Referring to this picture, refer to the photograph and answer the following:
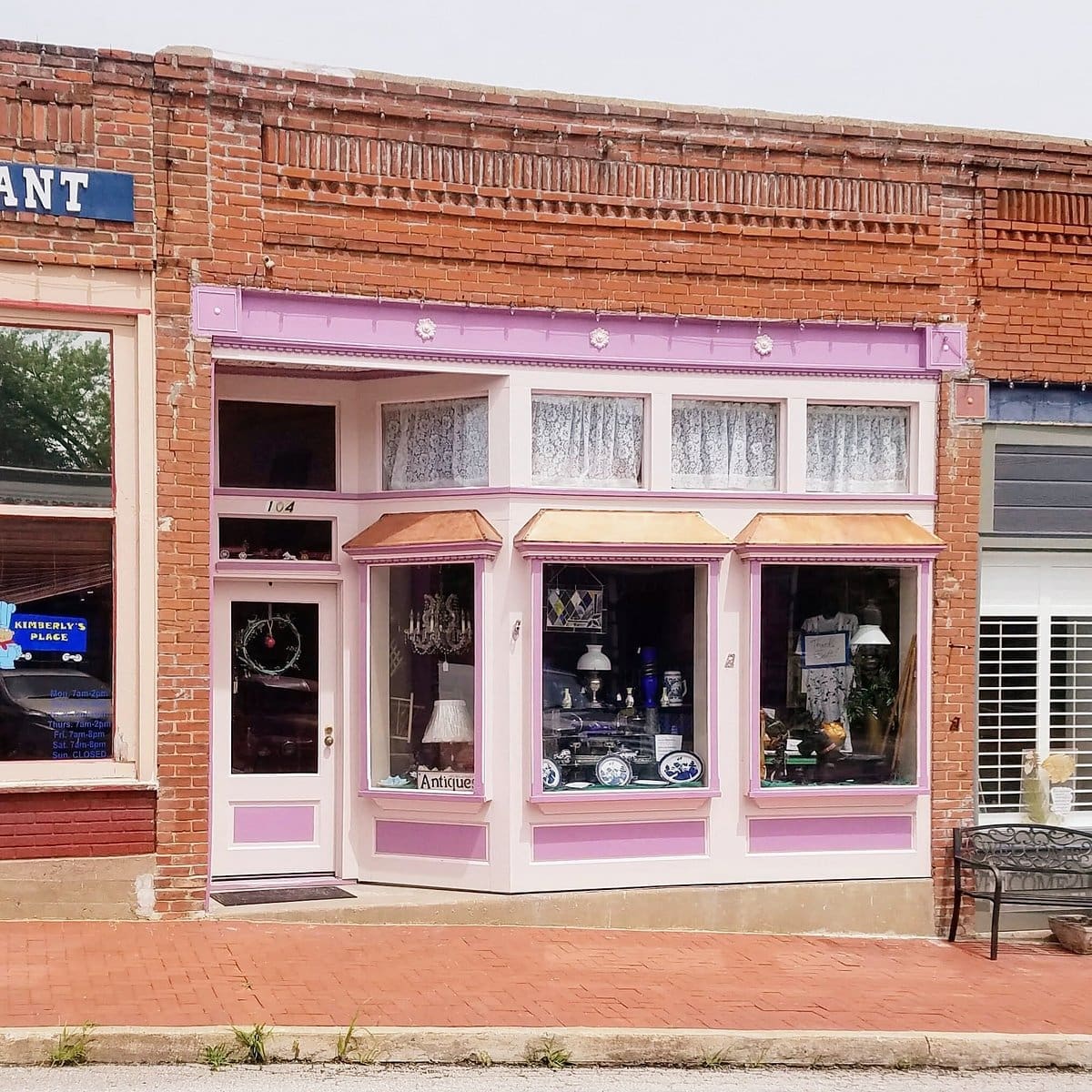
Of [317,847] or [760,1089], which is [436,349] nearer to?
[317,847]

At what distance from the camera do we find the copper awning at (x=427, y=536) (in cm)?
1120

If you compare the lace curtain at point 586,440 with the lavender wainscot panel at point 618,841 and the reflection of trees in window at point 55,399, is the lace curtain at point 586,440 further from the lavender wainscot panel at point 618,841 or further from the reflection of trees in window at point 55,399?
the reflection of trees in window at point 55,399

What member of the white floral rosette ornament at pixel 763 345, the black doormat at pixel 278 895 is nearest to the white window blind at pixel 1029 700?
the white floral rosette ornament at pixel 763 345

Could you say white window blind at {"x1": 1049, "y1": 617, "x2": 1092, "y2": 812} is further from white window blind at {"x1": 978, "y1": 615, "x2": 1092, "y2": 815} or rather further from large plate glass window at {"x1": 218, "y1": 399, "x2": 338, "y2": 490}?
large plate glass window at {"x1": 218, "y1": 399, "x2": 338, "y2": 490}

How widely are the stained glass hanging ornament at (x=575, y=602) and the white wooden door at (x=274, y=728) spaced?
171cm

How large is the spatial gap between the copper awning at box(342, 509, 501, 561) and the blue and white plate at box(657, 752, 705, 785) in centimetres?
205

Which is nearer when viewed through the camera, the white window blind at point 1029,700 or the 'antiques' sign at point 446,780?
the 'antiques' sign at point 446,780

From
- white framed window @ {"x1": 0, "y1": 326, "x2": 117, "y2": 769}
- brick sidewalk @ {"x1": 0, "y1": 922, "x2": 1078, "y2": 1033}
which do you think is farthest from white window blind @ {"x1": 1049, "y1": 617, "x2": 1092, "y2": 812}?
white framed window @ {"x1": 0, "y1": 326, "x2": 117, "y2": 769}

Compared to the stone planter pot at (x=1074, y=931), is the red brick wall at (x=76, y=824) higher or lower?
higher

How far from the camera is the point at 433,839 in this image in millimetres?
11430

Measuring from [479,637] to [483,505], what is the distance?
0.96 m

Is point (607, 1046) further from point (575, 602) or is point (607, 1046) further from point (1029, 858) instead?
point (1029, 858)

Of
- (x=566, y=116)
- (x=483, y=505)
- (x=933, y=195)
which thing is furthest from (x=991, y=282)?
(x=483, y=505)

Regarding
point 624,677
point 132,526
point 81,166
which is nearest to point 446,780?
point 624,677
